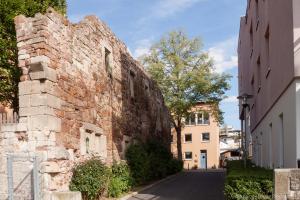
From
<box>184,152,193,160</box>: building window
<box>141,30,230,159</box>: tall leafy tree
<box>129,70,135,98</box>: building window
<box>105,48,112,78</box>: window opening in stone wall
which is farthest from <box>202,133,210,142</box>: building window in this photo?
<box>105,48,112,78</box>: window opening in stone wall

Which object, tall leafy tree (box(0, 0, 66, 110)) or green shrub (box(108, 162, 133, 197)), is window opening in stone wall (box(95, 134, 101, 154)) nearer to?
green shrub (box(108, 162, 133, 197))

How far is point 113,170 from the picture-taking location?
16.6 metres

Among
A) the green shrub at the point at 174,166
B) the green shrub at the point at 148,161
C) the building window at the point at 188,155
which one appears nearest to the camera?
the green shrub at the point at 148,161

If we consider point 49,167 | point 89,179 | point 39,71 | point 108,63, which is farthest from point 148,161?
point 39,71

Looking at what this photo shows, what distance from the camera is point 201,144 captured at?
184 ft

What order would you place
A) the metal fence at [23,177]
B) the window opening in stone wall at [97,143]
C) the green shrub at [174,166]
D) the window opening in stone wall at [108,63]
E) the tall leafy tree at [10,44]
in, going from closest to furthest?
the metal fence at [23,177] < the tall leafy tree at [10,44] < the window opening in stone wall at [97,143] < the window opening in stone wall at [108,63] < the green shrub at [174,166]

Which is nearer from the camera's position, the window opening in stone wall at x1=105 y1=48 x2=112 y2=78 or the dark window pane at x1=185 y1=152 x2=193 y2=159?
the window opening in stone wall at x1=105 y1=48 x2=112 y2=78

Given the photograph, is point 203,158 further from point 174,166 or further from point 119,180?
point 119,180

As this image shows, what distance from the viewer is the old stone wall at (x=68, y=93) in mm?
11594

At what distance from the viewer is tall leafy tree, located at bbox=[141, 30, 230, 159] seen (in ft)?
119

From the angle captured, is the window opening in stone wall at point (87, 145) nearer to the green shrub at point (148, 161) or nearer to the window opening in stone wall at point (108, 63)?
the window opening in stone wall at point (108, 63)

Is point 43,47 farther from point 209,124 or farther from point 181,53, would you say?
point 209,124

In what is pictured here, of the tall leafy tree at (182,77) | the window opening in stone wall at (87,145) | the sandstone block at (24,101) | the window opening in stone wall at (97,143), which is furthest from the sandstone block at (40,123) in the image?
the tall leafy tree at (182,77)

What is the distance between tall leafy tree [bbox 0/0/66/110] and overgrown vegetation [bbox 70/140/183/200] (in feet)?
11.0
